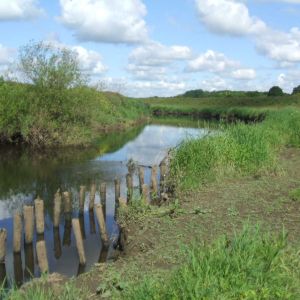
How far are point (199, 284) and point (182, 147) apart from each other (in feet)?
38.2

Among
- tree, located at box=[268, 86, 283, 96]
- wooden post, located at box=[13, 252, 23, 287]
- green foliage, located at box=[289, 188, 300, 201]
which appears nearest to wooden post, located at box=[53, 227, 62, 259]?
wooden post, located at box=[13, 252, 23, 287]

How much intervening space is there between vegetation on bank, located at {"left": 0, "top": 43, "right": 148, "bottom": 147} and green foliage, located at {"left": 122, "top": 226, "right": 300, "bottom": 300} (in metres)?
30.0

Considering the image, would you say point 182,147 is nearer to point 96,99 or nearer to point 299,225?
point 299,225

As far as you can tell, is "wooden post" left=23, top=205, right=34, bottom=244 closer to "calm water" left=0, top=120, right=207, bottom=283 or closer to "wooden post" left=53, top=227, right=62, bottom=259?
"calm water" left=0, top=120, right=207, bottom=283

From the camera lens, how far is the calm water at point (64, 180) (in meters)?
12.9

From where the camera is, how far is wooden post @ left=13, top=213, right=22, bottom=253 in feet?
A: 40.5

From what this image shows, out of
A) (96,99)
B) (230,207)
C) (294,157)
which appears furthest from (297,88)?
(230,207)

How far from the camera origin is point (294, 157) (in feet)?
67.5

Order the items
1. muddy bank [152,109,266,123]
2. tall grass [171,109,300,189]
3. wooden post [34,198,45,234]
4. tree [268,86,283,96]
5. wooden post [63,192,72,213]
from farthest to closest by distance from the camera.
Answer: tree [268,86,283,96], muddy bank [152,109,266,123], tall grass [171,109,300,189], wooden post [63,192,72,213], wooden post [34,198,45,234]

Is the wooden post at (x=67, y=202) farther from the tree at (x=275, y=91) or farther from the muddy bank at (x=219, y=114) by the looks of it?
the tree at (x=275, y=91)

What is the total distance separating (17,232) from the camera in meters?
12.5

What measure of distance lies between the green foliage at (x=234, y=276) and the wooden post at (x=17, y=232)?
6637 mm

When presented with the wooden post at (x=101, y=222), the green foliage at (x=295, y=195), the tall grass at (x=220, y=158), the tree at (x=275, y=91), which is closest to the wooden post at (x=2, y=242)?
the wooden post at (x=101, y=222)

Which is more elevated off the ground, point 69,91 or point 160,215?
point 69,91
